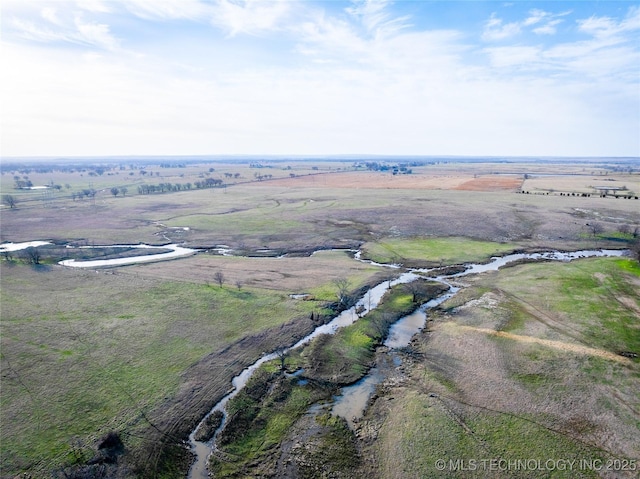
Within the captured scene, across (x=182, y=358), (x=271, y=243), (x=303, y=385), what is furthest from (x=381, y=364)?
(x=271, y=243)

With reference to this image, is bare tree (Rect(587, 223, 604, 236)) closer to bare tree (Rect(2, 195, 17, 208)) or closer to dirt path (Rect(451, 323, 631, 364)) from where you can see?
dirt path (Rect(451, 323, 631, 364))

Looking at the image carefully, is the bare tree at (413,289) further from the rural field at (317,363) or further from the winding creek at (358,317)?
the winding creek at (358,317)

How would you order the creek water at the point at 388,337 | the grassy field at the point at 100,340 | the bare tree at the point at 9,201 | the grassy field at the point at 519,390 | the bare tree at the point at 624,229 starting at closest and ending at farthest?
the grassy field at the point at 519,390
the grassy field at the point at 100,340
the creek water at the point at 388,337
the bare tree at the point at 624,229
the bare tree at the point at 9,201

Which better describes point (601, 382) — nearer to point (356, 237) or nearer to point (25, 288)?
point (356, 237)

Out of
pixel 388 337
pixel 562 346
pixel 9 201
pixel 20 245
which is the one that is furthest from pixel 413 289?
pixel 9 201

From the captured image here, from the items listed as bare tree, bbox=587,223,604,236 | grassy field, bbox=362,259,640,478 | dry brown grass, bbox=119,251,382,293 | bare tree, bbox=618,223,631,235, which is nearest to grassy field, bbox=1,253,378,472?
dry brown grass, bbox=119,251,382,293

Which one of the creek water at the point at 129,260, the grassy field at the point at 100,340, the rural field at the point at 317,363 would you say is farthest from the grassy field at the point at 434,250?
A: the creek water at the point at 129,260
